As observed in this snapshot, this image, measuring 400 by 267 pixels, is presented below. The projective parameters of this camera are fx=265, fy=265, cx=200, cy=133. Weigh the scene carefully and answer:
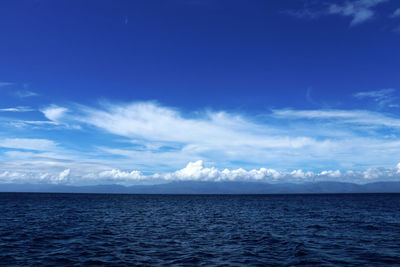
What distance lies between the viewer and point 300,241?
3155 centimetres

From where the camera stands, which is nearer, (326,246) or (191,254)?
(191,254)

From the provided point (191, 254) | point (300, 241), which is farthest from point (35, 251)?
point (300, 241)

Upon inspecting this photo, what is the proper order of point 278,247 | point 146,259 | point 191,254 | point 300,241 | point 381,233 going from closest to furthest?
point 146,259 → point 191,254 → point 278,247 → point 300,241 → point 381,233

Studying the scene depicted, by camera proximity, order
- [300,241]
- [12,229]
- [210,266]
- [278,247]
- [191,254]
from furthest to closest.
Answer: [12,229]
[300,241]
[278,247]
[191,254]
[210,266]

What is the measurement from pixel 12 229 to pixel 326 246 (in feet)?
141

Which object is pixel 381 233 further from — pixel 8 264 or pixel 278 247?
pixel 8 264

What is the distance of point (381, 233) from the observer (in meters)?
36.7

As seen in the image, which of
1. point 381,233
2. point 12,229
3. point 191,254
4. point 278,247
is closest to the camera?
point 191,254

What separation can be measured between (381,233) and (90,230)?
41.6 m

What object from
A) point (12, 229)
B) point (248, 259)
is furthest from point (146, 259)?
point (12, 229)

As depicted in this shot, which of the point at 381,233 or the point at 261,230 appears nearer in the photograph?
the point at 381,233

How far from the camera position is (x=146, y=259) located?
2370 cm

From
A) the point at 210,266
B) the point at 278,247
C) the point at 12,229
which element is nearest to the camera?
the point at 210,266

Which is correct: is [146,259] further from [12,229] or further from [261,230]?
[12,229]
